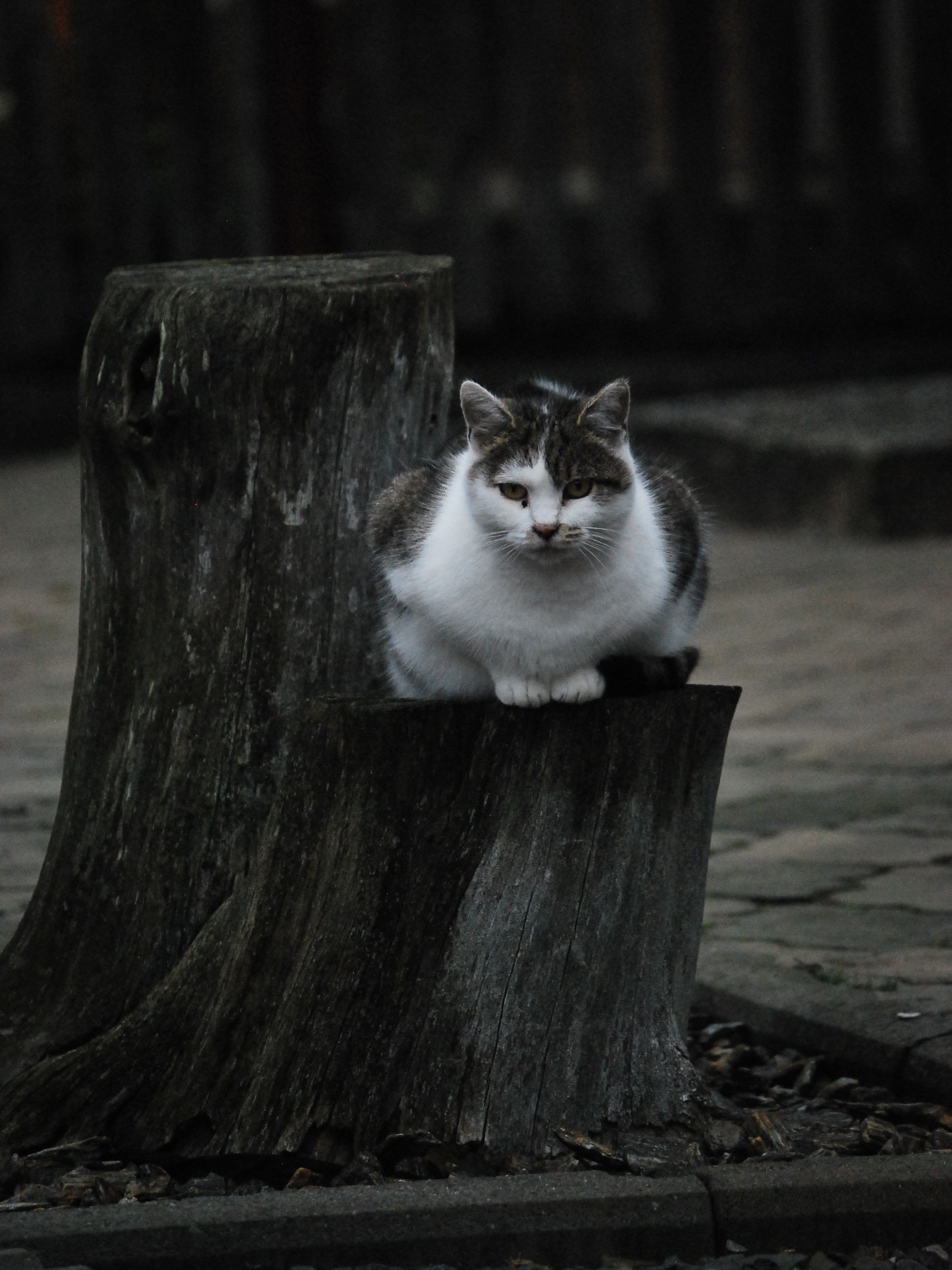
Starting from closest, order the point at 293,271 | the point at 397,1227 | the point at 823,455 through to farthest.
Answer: the point at 397,1227
the point at 293,271
the point at 823,455

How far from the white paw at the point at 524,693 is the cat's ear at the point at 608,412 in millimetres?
459

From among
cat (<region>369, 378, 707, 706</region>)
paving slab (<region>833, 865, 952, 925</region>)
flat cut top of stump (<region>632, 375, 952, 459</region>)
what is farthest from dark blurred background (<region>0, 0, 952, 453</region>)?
cat (<region>369, 378, 707, 706</region>)

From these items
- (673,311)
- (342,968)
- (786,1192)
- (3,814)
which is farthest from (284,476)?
(673,311)

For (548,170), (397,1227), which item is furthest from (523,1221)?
(548,170)

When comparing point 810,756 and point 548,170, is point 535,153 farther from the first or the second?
point 810,756

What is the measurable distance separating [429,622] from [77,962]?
0.87 metres

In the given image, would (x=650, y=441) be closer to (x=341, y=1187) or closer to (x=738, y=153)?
(x=738, y=153)

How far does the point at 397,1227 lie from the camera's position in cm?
234

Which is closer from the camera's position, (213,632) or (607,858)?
(607,858)

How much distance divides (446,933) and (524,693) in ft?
1.27

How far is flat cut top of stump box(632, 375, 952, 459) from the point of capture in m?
8.63

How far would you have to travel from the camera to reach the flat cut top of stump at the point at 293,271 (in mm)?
2912

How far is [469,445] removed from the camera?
2912 millimetres

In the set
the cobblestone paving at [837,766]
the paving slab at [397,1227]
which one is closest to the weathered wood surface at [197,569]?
the paving slab at [397,1227]
